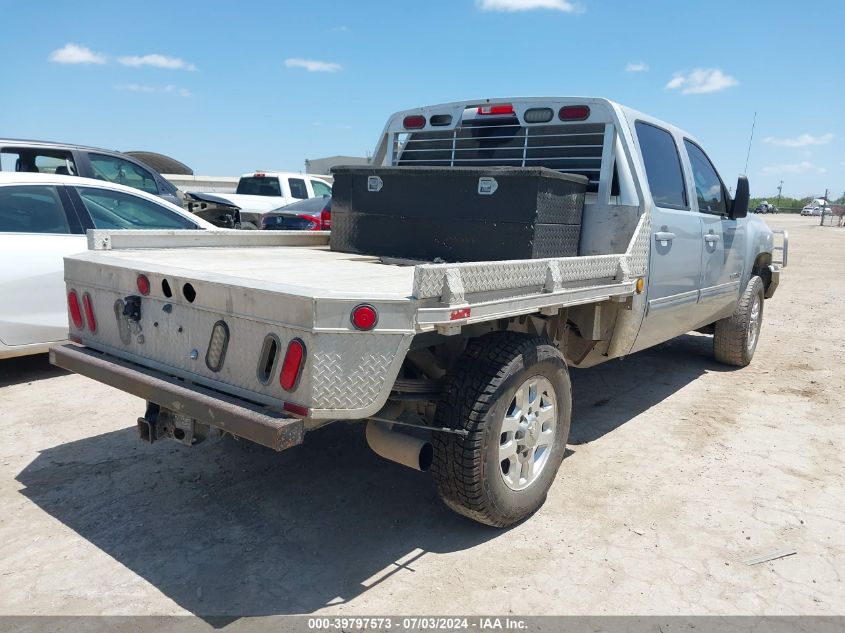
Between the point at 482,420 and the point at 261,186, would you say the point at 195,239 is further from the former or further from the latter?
the point at 261,186

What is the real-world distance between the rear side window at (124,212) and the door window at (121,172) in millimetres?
2574

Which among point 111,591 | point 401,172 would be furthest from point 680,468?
point 111,591

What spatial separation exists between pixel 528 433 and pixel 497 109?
269 centimetres

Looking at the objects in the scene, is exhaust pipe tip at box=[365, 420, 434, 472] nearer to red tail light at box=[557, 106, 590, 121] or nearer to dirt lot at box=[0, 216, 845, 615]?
dirt lot at box=[0, 216, 845, 615]

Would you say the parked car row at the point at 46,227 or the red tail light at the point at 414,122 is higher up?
the red tail light at the point at 414,122

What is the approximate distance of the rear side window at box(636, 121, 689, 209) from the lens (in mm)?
4809

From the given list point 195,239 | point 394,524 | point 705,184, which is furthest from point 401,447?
point 705,184

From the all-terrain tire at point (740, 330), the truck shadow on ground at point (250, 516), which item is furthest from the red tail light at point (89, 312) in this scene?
→ the all-terrain tire at point (740, 330)

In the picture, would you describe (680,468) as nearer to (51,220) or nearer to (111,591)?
(111,591)

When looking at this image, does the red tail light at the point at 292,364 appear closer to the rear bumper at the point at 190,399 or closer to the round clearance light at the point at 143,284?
the rear bumper at the point at 190,399

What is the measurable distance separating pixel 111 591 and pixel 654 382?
4.99 metres

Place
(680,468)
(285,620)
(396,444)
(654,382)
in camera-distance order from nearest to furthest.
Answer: (285,620) < (396,444) < (680,468) < (654,382)

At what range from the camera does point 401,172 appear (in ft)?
15.0

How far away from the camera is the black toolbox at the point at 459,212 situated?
4.06 metres
